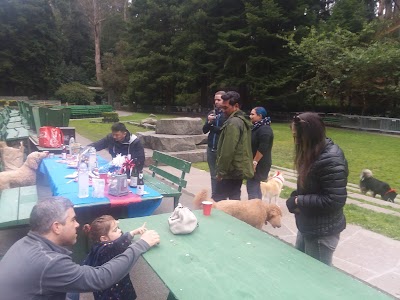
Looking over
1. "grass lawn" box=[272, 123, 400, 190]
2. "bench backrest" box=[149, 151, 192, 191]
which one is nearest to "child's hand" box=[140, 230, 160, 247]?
"bench backrest" box=[149, 151, 192, 191]

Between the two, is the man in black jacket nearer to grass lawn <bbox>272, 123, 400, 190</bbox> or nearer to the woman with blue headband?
the woman with blue headband

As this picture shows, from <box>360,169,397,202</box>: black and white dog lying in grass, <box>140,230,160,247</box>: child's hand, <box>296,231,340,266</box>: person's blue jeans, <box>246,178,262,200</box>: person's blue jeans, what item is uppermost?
<box>140,230,160,247</box>: child's hand

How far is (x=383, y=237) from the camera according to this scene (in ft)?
15.1

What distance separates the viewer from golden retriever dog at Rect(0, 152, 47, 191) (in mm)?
5535

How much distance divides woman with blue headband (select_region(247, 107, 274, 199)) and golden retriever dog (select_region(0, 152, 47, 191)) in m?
3.32

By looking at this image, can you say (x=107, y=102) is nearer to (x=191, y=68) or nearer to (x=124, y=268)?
(x=191, y=68)

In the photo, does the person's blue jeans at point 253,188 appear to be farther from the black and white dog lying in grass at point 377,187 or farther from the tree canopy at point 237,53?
the tree canopy at point 237,53

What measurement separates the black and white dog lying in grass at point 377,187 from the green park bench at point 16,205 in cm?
681

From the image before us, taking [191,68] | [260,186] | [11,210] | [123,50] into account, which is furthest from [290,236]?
[123,50]

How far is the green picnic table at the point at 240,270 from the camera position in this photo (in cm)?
195

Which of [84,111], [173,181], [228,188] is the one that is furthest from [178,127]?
[84,111]

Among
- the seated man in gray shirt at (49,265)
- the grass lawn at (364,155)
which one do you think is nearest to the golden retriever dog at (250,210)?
the seated man in gray shirt at (49,265)

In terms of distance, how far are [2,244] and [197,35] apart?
29.3 metres

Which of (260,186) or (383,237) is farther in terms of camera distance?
(260,186)
